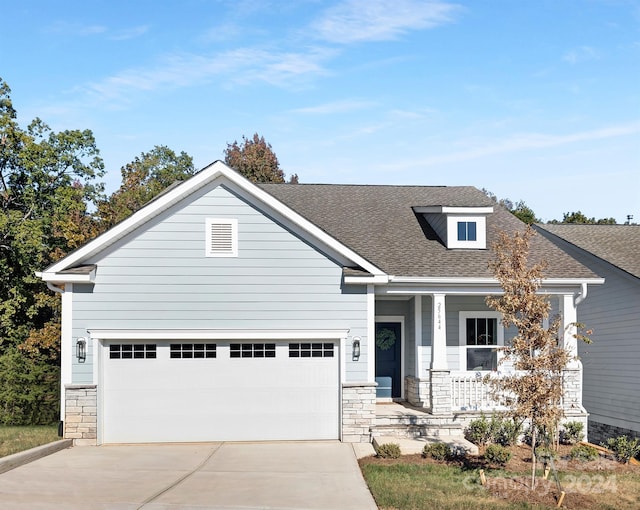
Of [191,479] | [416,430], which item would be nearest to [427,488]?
[191,479]

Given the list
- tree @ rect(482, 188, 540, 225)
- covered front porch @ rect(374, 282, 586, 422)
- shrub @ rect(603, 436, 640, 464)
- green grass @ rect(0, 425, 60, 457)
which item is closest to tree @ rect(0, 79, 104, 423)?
green grass @ rect(0, 425, 60, 457)

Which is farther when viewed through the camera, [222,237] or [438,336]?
[438,336]

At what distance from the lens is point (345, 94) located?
56.4 feet

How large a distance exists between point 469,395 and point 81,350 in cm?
863

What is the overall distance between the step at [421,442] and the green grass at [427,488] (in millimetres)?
1213

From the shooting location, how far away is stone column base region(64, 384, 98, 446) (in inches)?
587

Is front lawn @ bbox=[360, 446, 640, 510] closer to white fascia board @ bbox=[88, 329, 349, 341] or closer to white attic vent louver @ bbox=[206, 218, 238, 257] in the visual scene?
white fascia board @ bbox=[88, 329, 349, 341]

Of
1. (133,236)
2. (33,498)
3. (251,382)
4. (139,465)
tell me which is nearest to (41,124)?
(133,236)

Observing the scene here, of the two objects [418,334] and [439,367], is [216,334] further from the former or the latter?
[418,334]

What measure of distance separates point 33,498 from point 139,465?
291 cm

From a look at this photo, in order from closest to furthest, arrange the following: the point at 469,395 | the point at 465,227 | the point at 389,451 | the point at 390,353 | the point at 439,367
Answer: the point at 389,451 < the point at 439,367 < the point at 469,395 < the point at 465,227 < the point at 390,353

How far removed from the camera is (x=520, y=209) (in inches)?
2071

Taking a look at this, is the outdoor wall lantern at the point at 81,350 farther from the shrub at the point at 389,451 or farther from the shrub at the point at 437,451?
the shrub at the point at 437,451

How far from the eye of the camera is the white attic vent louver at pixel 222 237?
1559cm
